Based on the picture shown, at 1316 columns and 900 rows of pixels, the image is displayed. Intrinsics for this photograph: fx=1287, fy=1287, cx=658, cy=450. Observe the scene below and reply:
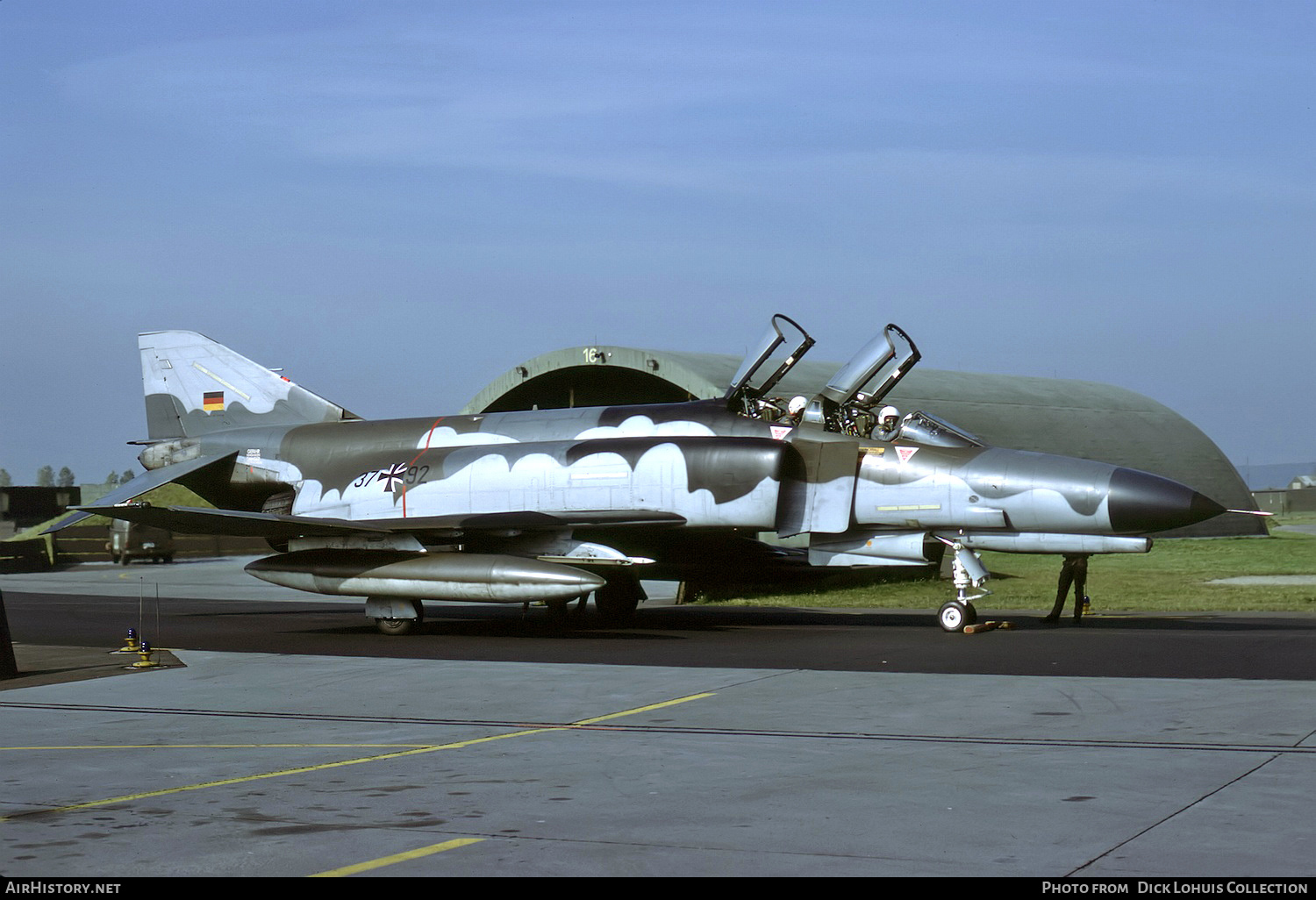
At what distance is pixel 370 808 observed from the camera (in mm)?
6117

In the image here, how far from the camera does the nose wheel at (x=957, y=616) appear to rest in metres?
15.1

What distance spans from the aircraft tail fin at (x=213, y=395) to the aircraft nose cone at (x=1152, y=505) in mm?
12220

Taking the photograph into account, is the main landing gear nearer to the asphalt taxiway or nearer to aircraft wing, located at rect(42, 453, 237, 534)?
the asphalt taxiway

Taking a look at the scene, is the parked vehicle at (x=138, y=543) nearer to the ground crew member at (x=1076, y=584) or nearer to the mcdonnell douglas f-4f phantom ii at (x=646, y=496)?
the mcdonnell douglas f-4f phantom ii at (x=646, y=496)

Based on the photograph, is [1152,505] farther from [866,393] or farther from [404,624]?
[404,624]

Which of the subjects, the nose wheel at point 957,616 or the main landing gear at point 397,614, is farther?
the main landing gear at point 397,614

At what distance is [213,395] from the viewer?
70.1 ft

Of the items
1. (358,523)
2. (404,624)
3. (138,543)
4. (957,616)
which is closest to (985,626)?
(957,616)

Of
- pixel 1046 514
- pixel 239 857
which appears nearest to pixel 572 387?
pixel 1046 514

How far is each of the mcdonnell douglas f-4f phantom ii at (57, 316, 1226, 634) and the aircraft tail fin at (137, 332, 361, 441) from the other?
1.10 metres

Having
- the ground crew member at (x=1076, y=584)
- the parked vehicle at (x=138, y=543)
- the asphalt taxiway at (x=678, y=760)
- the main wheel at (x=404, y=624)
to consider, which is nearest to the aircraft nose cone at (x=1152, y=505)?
the asphalt taxiway at (x=678, y=760)

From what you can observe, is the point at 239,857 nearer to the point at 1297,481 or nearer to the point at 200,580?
the point at 200,580

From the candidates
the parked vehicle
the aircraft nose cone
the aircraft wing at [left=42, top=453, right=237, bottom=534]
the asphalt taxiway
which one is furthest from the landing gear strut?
the parked vehicle

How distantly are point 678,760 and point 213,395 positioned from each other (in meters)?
16.1
